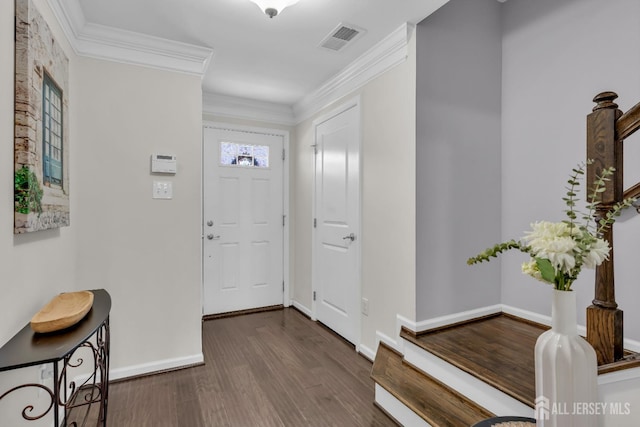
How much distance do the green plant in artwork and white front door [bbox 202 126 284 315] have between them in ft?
7.03

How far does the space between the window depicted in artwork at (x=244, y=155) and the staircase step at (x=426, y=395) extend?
8.21 feet

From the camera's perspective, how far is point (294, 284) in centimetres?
395

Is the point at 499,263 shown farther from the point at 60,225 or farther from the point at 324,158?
the point at 60,225

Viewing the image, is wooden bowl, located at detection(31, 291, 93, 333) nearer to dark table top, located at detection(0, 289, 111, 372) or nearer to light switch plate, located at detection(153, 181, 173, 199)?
dark table top, located at detection(0, 289, 111, 372)

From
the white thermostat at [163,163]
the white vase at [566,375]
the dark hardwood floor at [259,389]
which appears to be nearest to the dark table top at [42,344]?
the dark hardwood floor at [259,389]

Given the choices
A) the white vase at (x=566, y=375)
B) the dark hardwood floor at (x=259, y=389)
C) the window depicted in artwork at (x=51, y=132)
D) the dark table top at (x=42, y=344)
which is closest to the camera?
the white vase at (x=566, y=375)

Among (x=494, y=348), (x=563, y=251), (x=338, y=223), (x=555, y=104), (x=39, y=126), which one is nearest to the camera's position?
(x=563, y=251)

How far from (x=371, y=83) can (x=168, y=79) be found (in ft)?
5.02

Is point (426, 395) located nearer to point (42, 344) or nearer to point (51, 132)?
point (42, 344)

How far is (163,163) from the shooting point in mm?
2377

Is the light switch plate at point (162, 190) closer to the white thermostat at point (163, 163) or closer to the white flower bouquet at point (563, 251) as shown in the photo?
the white thermostat at point (163, 163)

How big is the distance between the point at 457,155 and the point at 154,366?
8.65ft

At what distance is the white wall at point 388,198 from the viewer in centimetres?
217

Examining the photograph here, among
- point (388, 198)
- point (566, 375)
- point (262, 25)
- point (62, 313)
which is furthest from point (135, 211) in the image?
point (566, 375)
